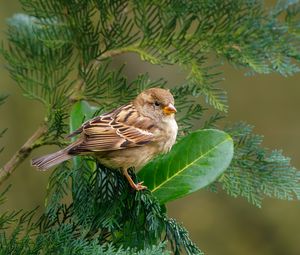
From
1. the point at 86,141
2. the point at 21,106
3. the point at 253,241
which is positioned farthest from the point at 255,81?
the point at 86,141

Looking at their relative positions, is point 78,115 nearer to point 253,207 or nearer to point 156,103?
point 156,103

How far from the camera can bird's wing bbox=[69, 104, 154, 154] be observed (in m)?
2.33

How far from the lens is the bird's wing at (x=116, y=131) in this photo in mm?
2332

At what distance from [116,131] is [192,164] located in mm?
554

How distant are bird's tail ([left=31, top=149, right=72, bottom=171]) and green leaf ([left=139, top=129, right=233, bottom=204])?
0.93 ft

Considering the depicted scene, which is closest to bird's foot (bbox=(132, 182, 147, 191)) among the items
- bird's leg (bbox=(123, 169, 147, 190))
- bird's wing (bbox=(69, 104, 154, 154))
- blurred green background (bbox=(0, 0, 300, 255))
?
bird's leg (bbox=(123, 169, 147, 190))

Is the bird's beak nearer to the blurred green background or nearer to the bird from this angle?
the bird

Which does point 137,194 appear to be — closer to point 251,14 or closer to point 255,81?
point 251,14

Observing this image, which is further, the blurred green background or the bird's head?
the blurred green background

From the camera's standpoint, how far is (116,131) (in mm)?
2568

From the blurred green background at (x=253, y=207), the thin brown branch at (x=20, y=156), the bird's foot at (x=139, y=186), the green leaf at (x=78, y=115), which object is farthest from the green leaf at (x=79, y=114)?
the blurred green background at (x=253, y=207)

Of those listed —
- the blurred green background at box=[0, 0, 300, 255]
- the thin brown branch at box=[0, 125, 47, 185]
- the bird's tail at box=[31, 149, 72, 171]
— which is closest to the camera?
the bird's tail at box=[31, 149, 72, 171]

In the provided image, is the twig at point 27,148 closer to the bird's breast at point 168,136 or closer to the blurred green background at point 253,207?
the bird's breast at point 168,136

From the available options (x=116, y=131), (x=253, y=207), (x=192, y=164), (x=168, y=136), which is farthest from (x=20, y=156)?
(x=253, y=207)
